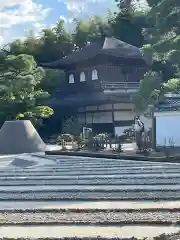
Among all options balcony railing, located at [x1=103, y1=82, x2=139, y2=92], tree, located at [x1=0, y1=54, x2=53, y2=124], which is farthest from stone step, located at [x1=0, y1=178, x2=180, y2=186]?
balcony railing, located at [x1=103, y1=82, x2=139, y2=92]

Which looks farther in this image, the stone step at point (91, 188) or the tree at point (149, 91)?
the tree at point (149, 91)

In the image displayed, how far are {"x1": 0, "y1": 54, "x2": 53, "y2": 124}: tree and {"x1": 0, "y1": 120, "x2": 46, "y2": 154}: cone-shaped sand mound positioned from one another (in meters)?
3.66

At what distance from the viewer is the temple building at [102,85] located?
2561 cm

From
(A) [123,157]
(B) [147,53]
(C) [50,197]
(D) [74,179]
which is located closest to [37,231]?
(C) [50,197]

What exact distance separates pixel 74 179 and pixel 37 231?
13.6 ft

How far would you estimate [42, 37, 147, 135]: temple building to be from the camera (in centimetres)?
2561

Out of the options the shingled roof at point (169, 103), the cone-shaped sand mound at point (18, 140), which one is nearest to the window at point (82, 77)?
the cone-shaped sand mound at point (18, 140)

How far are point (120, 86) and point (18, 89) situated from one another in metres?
6.47

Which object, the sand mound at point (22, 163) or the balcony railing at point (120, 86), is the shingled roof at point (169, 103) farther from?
the balcony railing at point (120, 86)

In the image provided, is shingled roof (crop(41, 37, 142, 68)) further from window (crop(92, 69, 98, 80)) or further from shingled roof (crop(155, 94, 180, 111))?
shingled roof (crop(155, 94, 180, 111))

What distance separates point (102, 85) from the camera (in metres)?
26.3

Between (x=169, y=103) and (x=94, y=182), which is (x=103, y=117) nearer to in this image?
(x=169, y=103)

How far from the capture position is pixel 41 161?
1326cm

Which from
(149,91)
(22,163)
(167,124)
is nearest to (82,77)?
(149,91)
